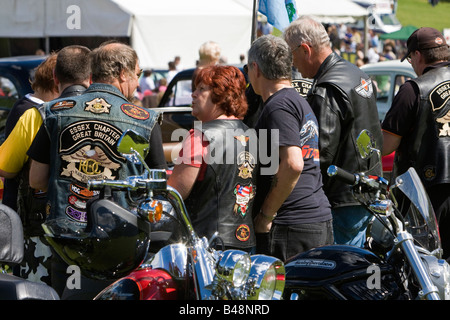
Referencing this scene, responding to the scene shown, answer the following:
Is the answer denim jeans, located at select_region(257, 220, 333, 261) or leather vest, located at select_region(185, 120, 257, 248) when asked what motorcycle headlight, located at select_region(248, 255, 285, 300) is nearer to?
leather vest, located at select_region(185, 120, 257, 248)

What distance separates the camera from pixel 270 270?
7.65 feet

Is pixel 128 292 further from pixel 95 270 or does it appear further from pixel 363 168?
pixel 363 168

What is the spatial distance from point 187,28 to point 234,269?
13.9 meters

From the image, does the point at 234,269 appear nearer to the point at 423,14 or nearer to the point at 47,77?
the point at 47,77

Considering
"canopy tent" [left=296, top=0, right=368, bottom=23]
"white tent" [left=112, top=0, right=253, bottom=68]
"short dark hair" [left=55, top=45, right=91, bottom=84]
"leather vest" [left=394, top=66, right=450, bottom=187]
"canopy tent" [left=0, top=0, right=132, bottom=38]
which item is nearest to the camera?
"short dark hair" [left=55, top=45, right=91, bottom=84]

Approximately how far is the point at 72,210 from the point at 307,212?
1149 millimetres

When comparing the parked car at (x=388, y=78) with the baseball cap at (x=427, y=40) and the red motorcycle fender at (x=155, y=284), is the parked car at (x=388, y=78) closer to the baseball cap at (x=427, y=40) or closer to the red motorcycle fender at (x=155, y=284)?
the baseball cap at (x=427, y=40)

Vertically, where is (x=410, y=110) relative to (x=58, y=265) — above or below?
above

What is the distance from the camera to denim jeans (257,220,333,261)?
348cm

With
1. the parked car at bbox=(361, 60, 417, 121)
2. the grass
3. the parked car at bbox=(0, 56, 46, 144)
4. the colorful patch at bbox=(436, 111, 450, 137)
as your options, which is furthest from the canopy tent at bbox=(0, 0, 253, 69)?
the grass

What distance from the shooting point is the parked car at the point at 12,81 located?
8.92 metres
